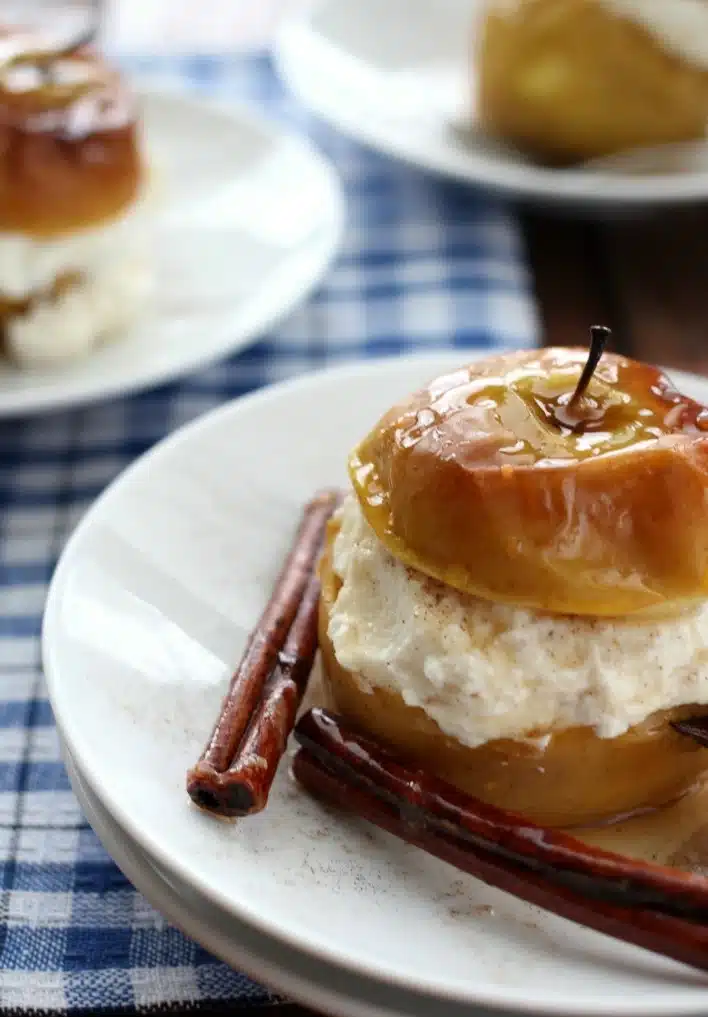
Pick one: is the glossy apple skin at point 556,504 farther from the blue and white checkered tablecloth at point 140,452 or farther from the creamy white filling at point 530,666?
the blue and white checkered tablecloth at point 140,452

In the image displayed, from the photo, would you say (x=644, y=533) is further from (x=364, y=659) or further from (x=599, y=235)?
(x=599, y=235)

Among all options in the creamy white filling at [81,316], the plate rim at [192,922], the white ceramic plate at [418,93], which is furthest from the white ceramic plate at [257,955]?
the white ceramic plate at [418,93]

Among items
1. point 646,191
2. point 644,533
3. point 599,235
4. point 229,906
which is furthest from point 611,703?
point 599,235

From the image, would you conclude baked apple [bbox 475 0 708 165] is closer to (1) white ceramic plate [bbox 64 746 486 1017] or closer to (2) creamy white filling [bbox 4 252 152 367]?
(2) creamy white filling [bbox 4 252 152 367]

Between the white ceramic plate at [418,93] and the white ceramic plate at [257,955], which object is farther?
the white ceramic plate at [418,93]

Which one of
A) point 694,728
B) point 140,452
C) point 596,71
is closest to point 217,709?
point 694,728

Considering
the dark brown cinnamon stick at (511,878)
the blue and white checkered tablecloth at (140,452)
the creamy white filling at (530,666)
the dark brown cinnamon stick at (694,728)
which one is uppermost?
the creamy white filling at (530,666)

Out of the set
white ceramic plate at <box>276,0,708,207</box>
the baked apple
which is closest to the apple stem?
white ceramic plate at <box>276,0,708,207</box>
